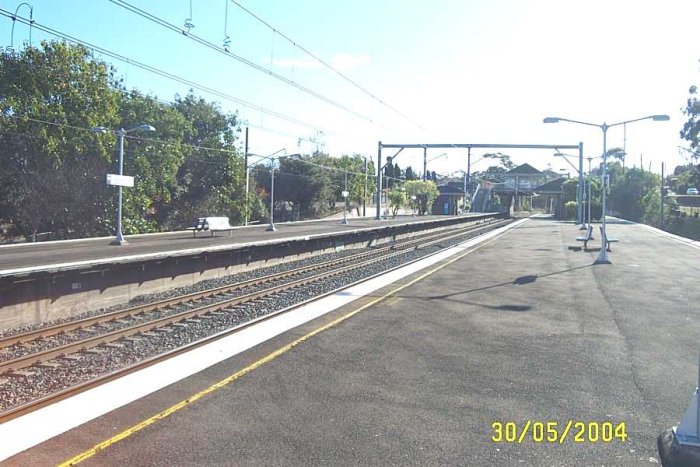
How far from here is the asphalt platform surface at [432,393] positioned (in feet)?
15.6

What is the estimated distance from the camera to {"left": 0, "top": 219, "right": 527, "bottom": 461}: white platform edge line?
5332mm

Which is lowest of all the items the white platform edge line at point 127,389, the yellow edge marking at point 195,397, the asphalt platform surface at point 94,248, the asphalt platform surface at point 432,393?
the white platform edge line at point 127,389

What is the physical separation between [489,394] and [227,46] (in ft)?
43.6

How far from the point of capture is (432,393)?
20.5ft

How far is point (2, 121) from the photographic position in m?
30.1

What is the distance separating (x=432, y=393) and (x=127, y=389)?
3438mm

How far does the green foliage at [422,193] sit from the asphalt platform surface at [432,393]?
75.9m

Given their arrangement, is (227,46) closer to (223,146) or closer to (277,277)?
(277,277)

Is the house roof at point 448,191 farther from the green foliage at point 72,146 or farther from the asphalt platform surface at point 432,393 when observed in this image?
the asphalt platform surface at point 432,393

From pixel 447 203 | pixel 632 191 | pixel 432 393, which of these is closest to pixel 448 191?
pixel 447 203

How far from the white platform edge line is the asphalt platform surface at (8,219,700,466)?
24 cm

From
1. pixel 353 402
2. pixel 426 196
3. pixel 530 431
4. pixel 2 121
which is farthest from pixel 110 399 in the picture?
pixel 426 196

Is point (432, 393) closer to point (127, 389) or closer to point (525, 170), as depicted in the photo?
point (127, 389)

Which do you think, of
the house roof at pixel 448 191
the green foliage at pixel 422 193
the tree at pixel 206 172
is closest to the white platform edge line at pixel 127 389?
the tree at pixel 206 172
